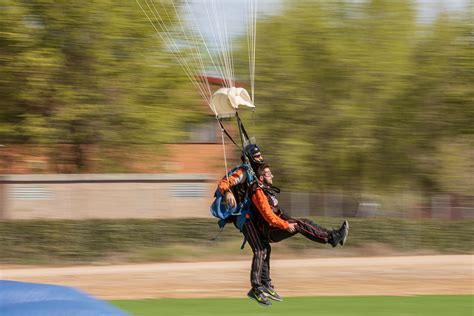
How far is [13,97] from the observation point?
1930 centimetres

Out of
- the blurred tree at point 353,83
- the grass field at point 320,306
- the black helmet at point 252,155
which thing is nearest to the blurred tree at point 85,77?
the blurred tree at point 353,83

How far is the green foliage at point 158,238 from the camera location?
61.6ft

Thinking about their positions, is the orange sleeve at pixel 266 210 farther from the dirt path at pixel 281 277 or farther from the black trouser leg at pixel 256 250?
the dirt path at pixel 281 277

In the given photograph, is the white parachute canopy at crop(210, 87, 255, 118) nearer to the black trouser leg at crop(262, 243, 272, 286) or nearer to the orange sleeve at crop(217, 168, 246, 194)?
the orange sleeve at crop(217, 168, 246, 194)

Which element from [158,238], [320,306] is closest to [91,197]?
[158,238]

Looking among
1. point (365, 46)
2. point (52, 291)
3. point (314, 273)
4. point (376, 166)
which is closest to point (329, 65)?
point (365, 46)

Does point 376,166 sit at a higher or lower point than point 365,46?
lower

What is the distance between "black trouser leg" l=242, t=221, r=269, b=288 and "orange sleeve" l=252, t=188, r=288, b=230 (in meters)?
0.46

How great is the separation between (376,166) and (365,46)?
3036 millimetres

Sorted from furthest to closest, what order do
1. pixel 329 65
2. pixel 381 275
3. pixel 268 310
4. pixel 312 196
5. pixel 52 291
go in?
1. pixel 312 196
2. pixel 329 65
3. pixel 381 275
4. pixel 268 310
5. pixel 52 291

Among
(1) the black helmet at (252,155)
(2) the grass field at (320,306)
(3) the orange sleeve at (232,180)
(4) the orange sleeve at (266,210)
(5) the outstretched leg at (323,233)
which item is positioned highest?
(1) the black helmet at (252,155)

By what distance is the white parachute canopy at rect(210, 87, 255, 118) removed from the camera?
29.8 feet

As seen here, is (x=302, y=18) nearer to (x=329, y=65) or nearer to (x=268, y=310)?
(x=329, y=65)

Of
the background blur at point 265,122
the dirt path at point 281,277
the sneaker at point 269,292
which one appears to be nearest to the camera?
the sneaker at point 269,292
